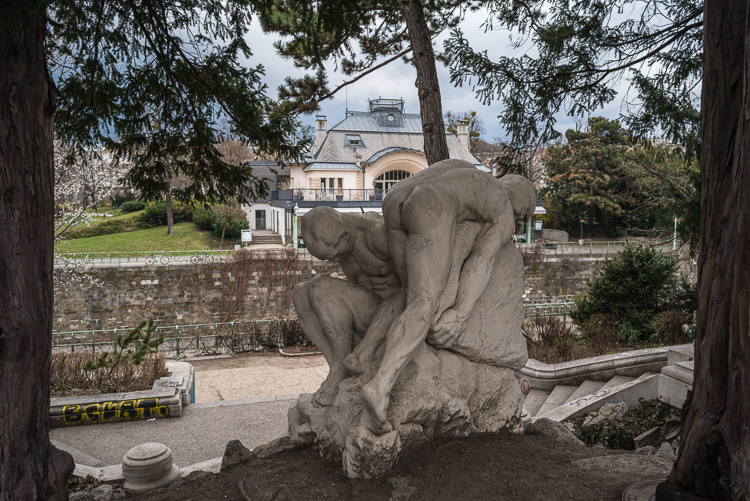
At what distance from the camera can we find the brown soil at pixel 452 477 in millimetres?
2667

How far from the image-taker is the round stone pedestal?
3.90 metres

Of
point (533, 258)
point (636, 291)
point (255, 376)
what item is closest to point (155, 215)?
point (533, 258)

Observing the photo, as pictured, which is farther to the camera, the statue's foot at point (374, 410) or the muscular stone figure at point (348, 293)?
the muscular stone figure at point (348, 293)

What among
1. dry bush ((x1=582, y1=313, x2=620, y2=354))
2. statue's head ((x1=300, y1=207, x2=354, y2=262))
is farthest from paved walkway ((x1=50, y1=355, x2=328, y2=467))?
dry bush ((x1=582, y1=313, x2=620, y2=354))

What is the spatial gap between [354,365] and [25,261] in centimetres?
191

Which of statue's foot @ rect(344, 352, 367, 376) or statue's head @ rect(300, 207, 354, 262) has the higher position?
statue's head @ rect(300, 207, 354, 262)

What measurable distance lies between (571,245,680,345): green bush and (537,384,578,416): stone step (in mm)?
2592

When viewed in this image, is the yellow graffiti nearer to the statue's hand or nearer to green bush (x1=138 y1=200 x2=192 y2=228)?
the statue's hand

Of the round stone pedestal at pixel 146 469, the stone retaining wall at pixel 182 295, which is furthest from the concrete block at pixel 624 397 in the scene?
the stone retaining wall at pixel 182 295

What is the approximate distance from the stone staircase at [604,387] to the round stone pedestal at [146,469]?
2687 mm

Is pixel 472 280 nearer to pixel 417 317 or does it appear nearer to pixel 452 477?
pixel 417 317

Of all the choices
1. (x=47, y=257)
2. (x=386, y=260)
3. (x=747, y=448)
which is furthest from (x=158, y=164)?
(x=747, y=448)

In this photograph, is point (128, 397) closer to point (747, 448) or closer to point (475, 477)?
point (475, 477)

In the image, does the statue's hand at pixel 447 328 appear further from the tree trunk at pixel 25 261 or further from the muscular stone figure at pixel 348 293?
the tree trunk at pixel 25 261
